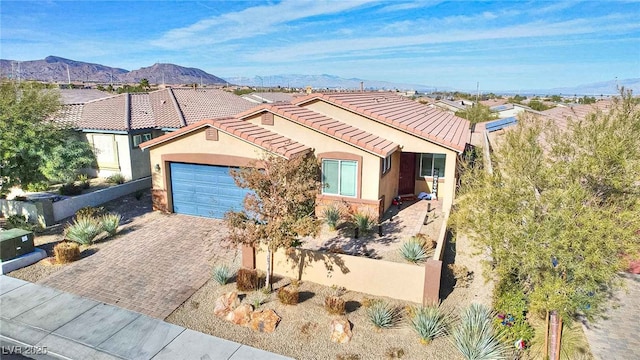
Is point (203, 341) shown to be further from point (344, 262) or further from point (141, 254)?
point (141, 254)

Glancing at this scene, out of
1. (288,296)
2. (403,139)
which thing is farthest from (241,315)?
(403,139)

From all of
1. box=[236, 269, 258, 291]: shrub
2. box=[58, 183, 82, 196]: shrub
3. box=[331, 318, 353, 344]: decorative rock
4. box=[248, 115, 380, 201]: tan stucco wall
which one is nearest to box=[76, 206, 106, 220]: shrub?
box=[58, 183, 82, 196]: shrub

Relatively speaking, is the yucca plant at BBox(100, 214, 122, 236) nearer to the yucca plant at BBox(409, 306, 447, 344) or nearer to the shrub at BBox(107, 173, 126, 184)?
the shrub at BBox(107, 173, 126, 184)

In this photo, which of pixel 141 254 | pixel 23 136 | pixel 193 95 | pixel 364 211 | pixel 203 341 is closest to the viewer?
pixel 203 341

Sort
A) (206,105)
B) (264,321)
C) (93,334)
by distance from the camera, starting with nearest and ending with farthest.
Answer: (93,334) → (264,321) → (206,105)

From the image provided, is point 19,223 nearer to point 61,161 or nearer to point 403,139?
point 61,161

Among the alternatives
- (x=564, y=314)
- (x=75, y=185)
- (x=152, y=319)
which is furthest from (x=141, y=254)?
(x=564, y=314)

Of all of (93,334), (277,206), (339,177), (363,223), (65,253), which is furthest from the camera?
(339,177)
